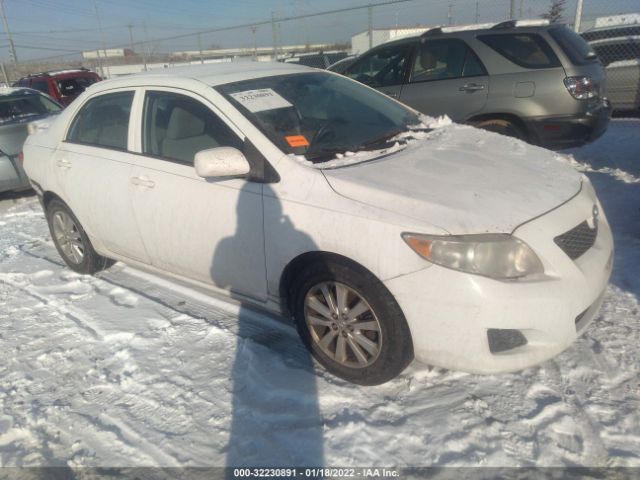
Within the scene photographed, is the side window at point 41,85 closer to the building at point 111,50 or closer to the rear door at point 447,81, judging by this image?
the building at point 111,50

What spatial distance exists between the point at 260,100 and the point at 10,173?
516cm

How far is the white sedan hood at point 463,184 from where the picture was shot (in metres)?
2.28

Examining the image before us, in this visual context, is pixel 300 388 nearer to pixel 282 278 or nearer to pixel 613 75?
pixel 282 278

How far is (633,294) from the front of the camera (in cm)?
329

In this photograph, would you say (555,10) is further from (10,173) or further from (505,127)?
(10,173)

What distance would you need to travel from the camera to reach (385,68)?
6.37 m

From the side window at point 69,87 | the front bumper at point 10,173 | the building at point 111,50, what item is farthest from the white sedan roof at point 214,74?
the building at point 111,50

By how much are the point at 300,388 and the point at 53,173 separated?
295 centimetres

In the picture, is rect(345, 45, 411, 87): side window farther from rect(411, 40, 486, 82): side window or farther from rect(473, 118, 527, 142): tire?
rect(473, 118, 527, 142): tire

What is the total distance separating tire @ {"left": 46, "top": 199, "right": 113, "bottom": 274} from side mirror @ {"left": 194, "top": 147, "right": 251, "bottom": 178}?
79.4 inches

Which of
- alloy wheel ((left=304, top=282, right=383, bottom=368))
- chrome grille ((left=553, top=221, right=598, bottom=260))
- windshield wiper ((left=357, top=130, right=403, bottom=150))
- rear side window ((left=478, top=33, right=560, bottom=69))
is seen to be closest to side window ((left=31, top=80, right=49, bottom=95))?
rear side window ((left=478, top=33, right=560, bottom=69))

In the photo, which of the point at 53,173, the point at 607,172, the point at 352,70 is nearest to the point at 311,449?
the point at 53,173

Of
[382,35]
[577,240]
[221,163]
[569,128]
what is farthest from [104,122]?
[382,35]

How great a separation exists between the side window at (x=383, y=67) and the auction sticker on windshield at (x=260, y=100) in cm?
343
